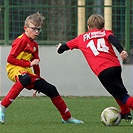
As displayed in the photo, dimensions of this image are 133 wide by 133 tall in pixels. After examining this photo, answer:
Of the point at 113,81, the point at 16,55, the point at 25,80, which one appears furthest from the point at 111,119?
the point at 16,55

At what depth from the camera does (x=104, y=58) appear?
374 inches

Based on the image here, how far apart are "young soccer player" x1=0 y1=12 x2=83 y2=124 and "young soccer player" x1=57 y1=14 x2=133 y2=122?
45 cm

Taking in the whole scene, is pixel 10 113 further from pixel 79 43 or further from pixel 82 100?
pixel 82 100

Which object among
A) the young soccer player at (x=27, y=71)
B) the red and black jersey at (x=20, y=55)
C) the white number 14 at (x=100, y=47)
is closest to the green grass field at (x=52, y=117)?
the young soccer player at (x=27, y=71)

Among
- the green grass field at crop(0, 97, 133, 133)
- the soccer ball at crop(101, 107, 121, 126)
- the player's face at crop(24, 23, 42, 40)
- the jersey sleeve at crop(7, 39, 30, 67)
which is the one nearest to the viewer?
the green grass field at crop(0, 97, 133, 133)

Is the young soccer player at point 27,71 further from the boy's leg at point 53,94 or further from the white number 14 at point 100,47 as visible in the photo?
the white number 14 at point 100,47

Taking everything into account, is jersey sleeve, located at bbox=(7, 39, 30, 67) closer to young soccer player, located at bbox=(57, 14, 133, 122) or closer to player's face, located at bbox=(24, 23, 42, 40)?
player's face, located at bbox=(24, 23, 42, 40)

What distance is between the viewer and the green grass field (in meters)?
8.91

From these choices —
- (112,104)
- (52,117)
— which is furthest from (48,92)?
(112,104)

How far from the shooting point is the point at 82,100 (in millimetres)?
14852

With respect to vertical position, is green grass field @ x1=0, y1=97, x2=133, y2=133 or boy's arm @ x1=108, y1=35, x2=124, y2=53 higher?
boy's arm @ x1=108, y1=35, x2=124, y2=53

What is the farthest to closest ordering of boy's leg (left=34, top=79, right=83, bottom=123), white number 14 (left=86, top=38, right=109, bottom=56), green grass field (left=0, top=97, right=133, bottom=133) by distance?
boy's leg (left=34, top=79, right=83, bottom=123) → white number 14 (left=86, top=38, right=109, bottom=56) → green grass field (left=0, top=97, right=133, bottom=133)

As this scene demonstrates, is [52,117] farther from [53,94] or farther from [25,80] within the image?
[25,80]

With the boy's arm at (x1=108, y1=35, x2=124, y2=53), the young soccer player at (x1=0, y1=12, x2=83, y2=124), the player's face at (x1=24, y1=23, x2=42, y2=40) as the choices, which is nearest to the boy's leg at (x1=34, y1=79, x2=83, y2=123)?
the young soccer player at (x1=0, y1=12, x2=83, y2=124)
